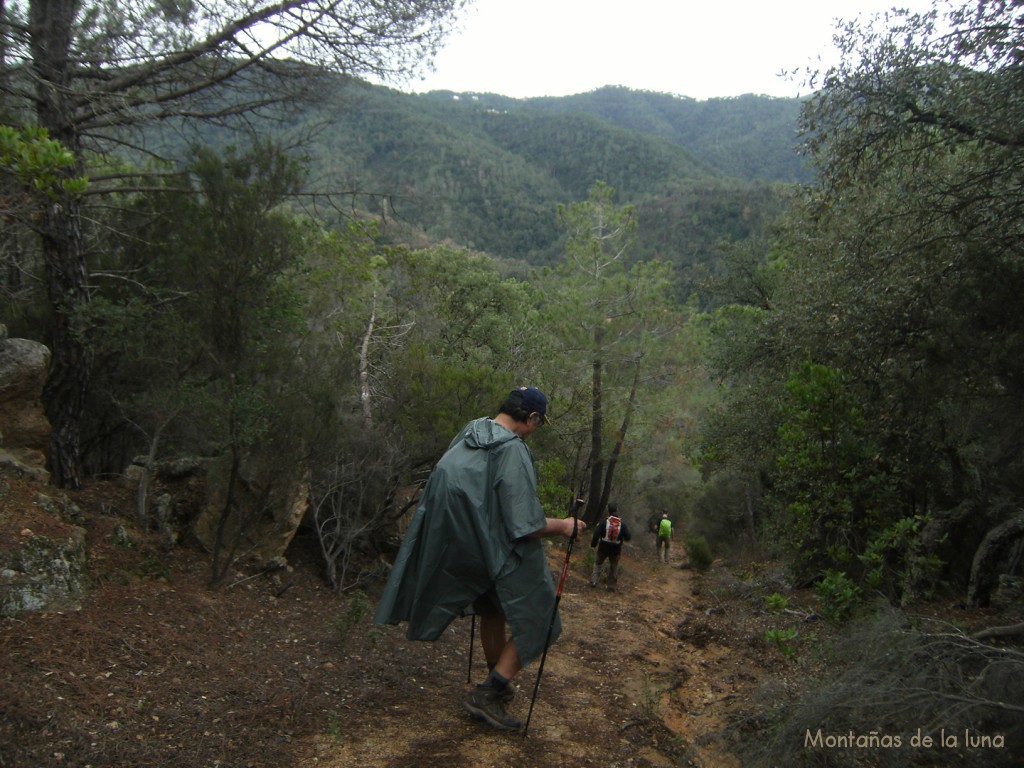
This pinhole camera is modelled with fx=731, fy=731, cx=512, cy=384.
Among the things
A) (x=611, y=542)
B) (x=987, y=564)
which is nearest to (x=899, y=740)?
(x=987, y=564)

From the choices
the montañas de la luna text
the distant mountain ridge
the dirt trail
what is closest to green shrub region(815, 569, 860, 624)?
the dirt trail

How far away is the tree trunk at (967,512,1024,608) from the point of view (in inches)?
222

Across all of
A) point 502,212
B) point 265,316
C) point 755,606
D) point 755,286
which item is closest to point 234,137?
point 265,316

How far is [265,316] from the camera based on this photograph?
248 inches

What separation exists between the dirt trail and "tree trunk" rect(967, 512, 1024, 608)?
194 cm

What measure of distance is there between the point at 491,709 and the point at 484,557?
0.87m

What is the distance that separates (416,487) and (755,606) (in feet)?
16.0

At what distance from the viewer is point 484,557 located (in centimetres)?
366

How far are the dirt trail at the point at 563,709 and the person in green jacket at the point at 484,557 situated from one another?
0.27 metres

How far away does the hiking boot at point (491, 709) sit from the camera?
12.5 ft

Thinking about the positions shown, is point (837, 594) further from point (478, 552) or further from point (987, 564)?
point (478, 552)

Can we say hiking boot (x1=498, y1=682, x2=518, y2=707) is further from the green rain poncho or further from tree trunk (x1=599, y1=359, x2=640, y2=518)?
tree trunk (x1=599, y1=359, x2=640, y2=518)

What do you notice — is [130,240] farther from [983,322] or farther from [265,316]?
[983,322]

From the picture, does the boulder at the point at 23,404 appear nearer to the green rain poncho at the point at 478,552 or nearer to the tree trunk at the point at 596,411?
the green rain poncho at the point at 478,552
